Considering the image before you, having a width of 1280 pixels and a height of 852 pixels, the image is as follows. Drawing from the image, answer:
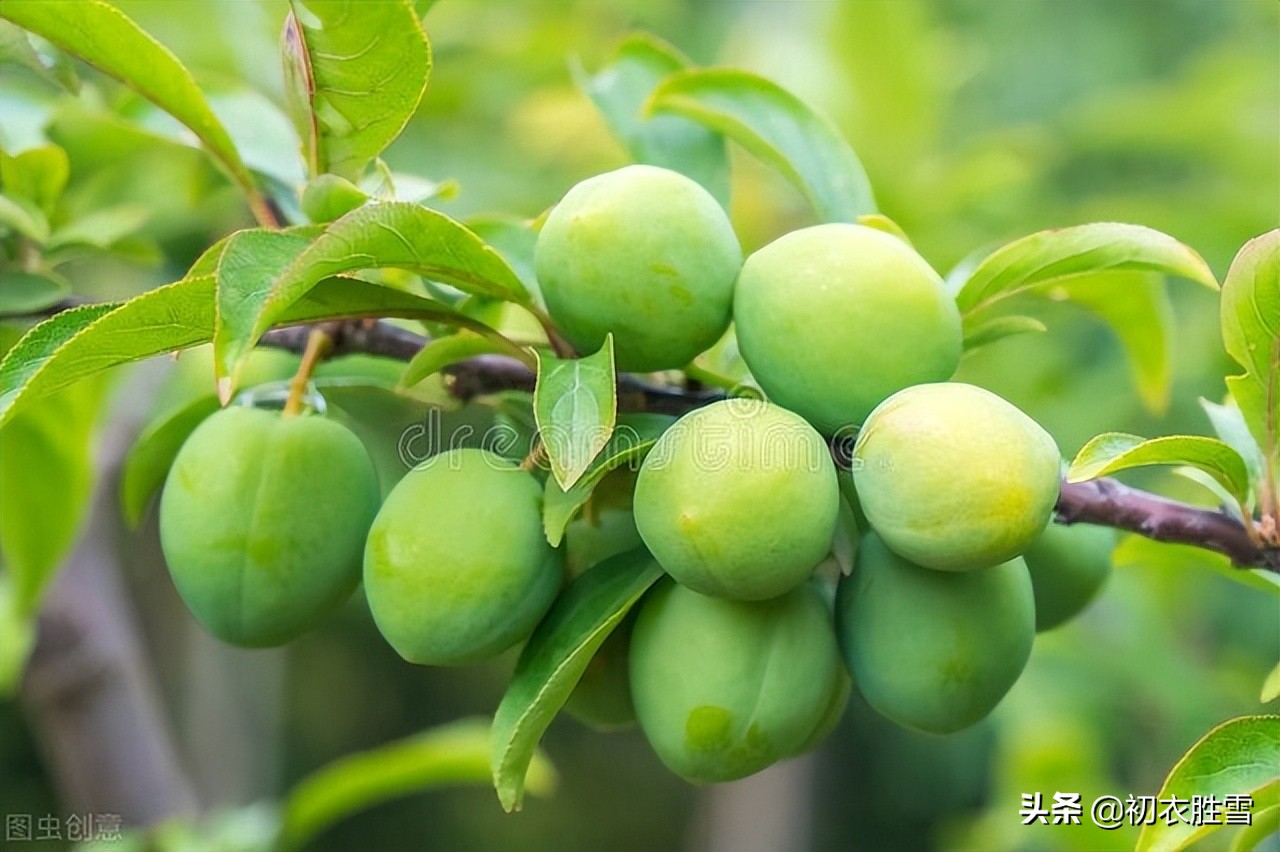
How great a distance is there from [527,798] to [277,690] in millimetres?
1048

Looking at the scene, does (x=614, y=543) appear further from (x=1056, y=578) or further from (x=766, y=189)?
(x=766, y=189)

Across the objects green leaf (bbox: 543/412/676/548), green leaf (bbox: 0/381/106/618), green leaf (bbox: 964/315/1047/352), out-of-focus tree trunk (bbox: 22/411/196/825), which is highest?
green leaf (bbox: 964/315/1047/352)

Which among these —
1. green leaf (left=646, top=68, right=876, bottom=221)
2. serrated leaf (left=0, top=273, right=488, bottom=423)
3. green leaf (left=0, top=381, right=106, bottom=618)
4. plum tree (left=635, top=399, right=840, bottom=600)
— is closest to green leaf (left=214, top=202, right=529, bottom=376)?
serrated leaf (left=0, top=273, right=488, bottom=423)

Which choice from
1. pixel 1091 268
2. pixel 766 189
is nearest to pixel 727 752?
pixel 1091 268

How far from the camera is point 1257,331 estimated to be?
56 cm

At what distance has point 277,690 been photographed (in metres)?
3.78

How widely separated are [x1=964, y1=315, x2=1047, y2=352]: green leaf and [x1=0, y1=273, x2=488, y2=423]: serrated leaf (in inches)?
13.6

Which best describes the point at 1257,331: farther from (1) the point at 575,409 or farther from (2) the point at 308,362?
(2) the point at 308,362

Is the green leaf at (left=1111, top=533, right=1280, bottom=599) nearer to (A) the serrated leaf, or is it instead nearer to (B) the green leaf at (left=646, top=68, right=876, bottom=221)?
(B) the green leaf at (left=646, top=68, right=876, bottom=221)

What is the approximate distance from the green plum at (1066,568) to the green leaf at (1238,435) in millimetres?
86

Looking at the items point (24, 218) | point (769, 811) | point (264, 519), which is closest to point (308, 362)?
point (264, 519)

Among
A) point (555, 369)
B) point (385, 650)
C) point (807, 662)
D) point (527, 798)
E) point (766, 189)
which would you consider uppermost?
point (555, 369)

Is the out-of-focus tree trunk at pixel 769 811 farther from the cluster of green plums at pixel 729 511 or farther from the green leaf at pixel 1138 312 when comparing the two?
the cluster of green plums at pixel 729 511

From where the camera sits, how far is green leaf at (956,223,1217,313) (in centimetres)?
59
